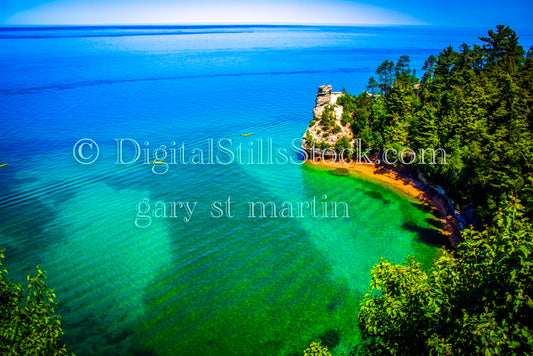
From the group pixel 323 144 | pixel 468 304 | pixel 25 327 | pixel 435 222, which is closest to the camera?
pixel 468 304

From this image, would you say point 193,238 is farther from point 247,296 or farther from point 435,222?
point 435,222

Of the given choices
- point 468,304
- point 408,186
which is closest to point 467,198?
point 408,186

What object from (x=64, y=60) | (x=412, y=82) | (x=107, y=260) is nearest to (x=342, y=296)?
(x=107, y=260)

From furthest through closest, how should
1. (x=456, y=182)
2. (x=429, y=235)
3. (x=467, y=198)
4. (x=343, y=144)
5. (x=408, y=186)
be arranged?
1. (x=343, y=144)
2. (x=408, y=186)
3. (x=456, y=182)
4. (x=429, y=235)
5. (x=467, y=198)

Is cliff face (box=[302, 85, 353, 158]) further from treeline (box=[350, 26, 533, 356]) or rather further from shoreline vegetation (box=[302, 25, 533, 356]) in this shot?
treeline (box=[350, 26, 533, 356])

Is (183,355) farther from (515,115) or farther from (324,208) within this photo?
(515,115)
